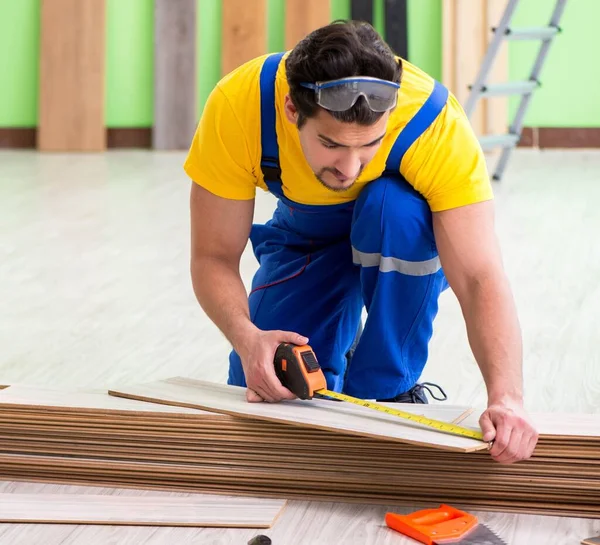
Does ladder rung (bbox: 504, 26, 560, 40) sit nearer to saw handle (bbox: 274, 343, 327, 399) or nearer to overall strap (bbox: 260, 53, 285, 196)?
overall strap (bbox: 260, 53, 285, 196)

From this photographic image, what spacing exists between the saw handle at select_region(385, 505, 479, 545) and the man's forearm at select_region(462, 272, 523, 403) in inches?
8.9

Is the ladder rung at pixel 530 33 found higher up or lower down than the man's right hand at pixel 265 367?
higher up

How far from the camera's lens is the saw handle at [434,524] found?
1.83 m

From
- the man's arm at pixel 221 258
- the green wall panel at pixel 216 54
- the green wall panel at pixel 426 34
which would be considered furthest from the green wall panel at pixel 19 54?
the man's arm at pixel 221 258

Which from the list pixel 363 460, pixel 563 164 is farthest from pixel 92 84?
pixel 363 460

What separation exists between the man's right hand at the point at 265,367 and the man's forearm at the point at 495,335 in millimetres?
357

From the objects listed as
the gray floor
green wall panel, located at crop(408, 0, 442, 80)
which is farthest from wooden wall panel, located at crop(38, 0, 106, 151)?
green wall panel, located at crop(408, 0, 442, 80)

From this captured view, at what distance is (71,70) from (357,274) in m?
5.92

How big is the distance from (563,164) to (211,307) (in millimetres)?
5784

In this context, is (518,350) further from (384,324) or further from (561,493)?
(384,324)

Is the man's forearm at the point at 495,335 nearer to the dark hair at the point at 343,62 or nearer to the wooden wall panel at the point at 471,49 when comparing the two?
the dark hair at the point at 343,62

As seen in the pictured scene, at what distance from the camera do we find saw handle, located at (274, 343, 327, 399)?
2023 millimetres

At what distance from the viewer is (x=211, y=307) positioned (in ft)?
7.77

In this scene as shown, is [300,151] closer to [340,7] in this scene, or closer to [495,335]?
[495,335]
